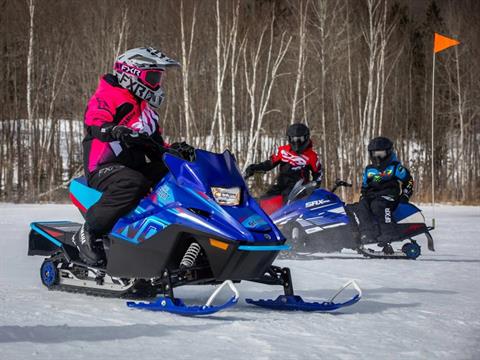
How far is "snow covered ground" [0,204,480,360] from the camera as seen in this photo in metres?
4.02

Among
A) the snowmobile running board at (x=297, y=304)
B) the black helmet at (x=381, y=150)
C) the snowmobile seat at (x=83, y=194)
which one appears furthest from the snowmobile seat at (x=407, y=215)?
the snowmobile seat at (x=83, y=194)

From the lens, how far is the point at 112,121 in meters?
5.70

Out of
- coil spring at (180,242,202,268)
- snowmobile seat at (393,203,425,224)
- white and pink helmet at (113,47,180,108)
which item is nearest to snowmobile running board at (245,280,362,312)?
coil spring at (180,242,202,268)

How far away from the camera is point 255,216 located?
5281 millimetres

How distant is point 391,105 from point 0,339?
1183 inches

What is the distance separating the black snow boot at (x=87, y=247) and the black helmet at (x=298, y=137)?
17.5ft

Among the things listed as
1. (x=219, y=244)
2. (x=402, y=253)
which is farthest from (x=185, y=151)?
(x=402, y=253)

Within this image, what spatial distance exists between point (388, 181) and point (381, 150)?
0.45 m

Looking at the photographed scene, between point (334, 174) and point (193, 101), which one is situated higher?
point (193, 101)

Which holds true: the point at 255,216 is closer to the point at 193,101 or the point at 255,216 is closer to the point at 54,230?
the point at 54,230

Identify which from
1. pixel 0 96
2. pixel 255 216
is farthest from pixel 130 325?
pixel 0 96

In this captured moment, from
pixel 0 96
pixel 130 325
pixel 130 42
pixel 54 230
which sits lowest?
pixel 130 325

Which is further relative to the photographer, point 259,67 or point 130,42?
point 259,67

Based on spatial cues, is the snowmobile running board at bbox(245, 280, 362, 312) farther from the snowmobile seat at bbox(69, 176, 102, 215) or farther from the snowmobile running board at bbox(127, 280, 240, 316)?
the snowmobile seat at bbox(69, 176, 102, 215)
